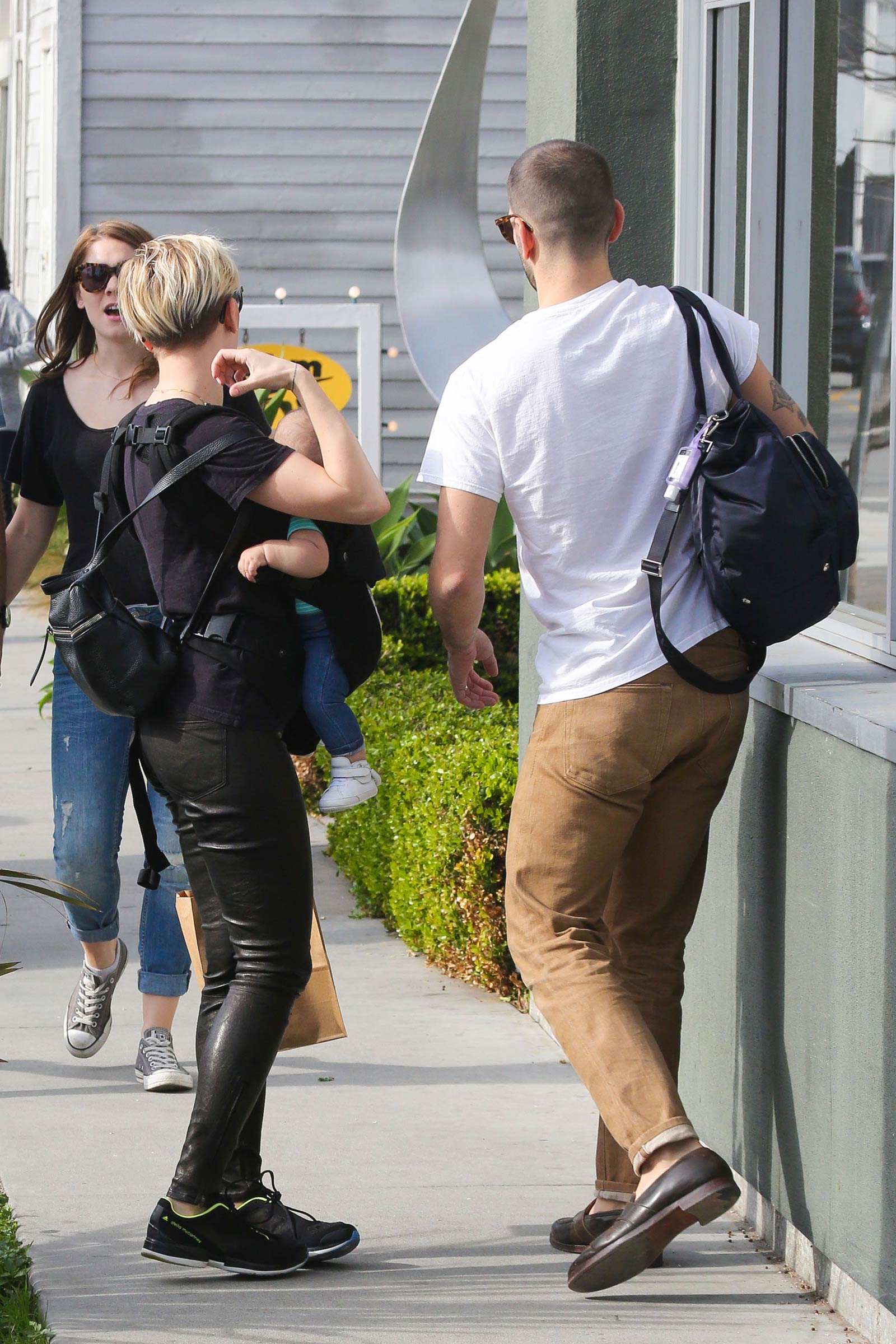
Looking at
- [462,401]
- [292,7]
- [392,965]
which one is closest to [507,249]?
[292,7]

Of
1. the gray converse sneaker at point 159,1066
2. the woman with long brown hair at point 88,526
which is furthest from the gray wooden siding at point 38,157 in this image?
the gray converse sneaker at point 159,1066

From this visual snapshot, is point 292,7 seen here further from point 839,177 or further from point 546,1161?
point 546,1161

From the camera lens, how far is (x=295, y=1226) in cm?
321

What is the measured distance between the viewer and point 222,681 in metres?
2.95

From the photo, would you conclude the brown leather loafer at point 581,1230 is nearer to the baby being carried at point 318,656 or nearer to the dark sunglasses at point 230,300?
the baby being carried at point 318,656

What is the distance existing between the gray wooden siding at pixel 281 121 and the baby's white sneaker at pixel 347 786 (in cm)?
900

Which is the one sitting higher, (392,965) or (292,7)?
(292,7)

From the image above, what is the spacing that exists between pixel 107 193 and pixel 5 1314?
10.1m

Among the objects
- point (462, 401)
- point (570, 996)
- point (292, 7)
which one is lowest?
point (570, 996)

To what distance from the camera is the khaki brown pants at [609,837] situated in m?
2.85

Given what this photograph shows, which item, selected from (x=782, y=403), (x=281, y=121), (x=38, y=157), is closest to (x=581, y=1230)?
(x=782, y=403)

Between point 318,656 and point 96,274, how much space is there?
1376 mm

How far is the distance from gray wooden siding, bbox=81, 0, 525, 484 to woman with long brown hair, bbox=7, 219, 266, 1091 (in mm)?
7897

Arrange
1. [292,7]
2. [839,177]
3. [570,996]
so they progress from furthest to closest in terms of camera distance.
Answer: [292,7], [839,177], [570,996]
